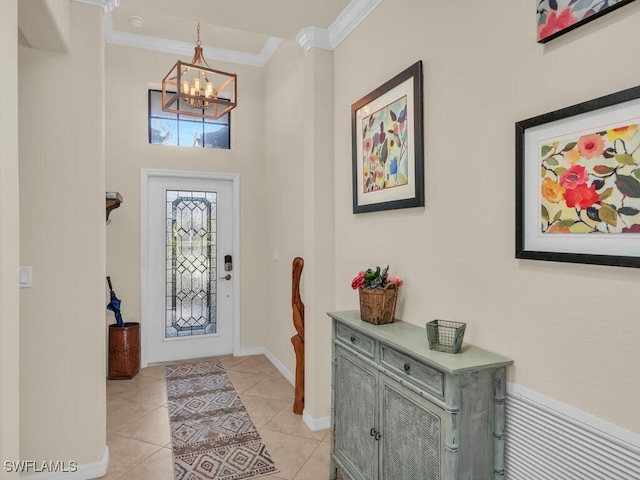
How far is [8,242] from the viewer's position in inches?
48.9

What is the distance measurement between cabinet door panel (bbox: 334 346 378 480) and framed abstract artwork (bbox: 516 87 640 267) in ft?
3.21

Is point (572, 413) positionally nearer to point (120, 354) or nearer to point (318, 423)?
point (318, 423)

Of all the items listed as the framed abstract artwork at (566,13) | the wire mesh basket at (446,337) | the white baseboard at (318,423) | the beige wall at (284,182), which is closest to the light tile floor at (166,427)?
the white baseboard at (318,423)

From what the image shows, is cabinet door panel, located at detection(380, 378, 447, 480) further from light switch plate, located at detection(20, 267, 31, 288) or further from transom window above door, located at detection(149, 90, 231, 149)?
transom window above door, located at detection(149, 90, 231, 149)

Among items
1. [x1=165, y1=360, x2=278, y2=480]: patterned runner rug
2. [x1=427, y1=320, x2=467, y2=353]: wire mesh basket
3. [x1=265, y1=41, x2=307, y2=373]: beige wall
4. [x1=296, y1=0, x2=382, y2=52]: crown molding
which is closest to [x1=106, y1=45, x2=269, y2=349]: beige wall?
[x1=265, y1=41, x2=307, y2=373]: beige wall

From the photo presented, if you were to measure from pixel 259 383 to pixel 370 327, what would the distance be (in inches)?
84.7

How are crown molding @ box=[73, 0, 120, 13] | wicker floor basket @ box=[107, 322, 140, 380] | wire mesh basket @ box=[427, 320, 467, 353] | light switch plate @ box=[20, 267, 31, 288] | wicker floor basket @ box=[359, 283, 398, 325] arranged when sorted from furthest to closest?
wicker floor basket @ box=[107, 322, 140, 380] → crown molding @ box=[73, 0, 120, 13] → light switch plate @ box=[20, 267, 31, 288] → wicker floor basket @ box=[359, 283, 398, 325] → wire mesh basket @ box=[427, 320, 467, 353]

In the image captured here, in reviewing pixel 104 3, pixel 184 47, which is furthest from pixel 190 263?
pixel 104 3

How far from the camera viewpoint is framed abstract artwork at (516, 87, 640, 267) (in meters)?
1.12

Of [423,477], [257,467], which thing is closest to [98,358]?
[257,467]

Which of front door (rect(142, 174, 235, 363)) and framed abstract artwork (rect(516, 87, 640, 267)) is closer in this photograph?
framed abstract artwork (rect(516, 87, 640, 267))

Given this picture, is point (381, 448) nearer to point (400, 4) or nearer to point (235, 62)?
point (400, 4)

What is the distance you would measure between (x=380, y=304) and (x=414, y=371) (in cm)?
47

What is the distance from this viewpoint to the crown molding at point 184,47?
4000 millimetres
